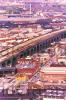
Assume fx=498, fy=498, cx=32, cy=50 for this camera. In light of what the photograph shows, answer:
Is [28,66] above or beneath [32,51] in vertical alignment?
above

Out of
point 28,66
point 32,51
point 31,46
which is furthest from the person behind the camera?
point 31,46

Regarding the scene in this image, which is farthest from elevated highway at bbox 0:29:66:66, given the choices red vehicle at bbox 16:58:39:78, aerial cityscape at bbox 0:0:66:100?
red vehicle at bbox 16:58:39:78

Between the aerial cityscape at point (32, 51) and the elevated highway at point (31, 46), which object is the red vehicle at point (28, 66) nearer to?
the aerial cityscape at point (32, 51)

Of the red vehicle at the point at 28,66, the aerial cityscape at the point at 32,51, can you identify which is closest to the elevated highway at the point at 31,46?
the aerial cityscape at the point at 32,51

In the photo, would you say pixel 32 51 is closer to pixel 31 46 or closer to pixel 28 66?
pixel 31 46

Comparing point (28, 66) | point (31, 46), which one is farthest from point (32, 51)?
point (28, 66)

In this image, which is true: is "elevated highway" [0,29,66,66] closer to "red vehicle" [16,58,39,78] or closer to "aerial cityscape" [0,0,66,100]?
"aerial cityscape" [0,0,66,100]

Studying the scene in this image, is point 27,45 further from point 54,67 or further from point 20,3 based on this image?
point 20,3

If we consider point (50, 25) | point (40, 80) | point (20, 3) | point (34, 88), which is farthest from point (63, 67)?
point (20, 3)

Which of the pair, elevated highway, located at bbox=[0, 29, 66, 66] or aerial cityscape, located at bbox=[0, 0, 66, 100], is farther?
elevated highway, located at bbox=[0, 29, 66, 66]
